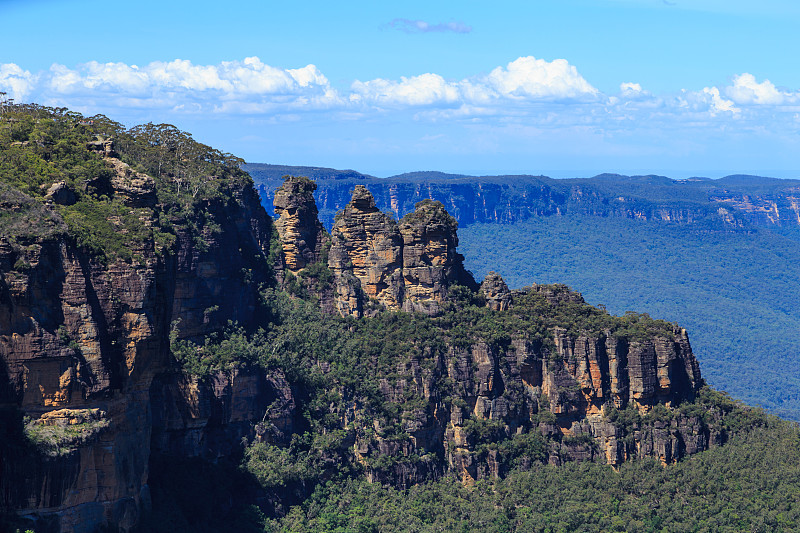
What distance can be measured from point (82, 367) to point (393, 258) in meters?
33.1

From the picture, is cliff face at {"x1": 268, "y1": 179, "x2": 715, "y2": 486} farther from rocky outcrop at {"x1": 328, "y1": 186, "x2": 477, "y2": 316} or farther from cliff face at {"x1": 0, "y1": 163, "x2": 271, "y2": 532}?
cliff face at {"x1": 0, "y1": 163, "x2": 271, "y2": 532}

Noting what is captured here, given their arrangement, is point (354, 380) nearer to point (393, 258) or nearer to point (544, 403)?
point (393, 258)

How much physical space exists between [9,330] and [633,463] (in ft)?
137

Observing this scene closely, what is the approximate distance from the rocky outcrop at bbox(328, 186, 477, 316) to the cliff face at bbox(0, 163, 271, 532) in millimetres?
24646

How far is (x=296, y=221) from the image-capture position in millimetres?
80500

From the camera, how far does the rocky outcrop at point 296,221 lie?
8069 cm

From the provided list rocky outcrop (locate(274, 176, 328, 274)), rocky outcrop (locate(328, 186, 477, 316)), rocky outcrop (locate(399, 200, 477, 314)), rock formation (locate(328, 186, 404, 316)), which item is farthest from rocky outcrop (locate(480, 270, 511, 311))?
rocky outcrop (locate(274, 176, 328, 274))

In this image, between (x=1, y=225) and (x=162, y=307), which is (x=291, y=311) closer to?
(x=162, y=307)

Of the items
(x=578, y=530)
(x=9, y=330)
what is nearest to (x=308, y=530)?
(x=578, y=530)

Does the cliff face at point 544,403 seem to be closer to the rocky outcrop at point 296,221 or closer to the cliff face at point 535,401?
the cliff face at point 535,401

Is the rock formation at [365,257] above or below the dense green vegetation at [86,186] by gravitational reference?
below

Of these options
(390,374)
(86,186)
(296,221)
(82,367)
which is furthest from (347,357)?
(82,367)

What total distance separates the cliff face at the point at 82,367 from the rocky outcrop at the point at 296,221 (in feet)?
82.1

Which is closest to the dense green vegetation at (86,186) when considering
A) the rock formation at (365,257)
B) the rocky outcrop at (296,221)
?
the rocky outcrop at (296,221)
